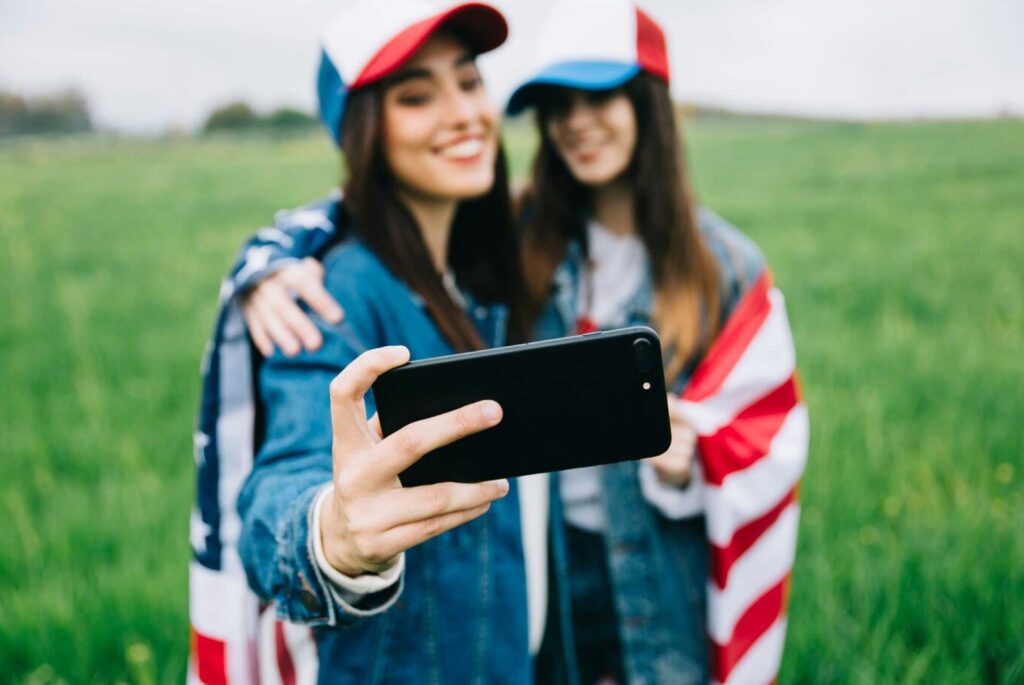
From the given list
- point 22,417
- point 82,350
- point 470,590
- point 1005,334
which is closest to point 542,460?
point 470,590

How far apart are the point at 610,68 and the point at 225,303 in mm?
849

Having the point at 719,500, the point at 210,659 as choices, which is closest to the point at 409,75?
the point at 719,500

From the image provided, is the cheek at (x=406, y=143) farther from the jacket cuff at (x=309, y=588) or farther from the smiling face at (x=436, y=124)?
the jacket cuff at (x=309, y=588)

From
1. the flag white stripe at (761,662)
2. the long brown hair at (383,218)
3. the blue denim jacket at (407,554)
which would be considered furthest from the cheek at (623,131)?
the flag white stripe at (761,662)

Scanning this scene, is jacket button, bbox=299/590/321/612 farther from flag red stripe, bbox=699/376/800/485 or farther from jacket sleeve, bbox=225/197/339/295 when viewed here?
flag red stripe, bbox=699/376/800/485

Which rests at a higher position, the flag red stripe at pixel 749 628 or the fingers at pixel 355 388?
the fingers at pixel 355 388

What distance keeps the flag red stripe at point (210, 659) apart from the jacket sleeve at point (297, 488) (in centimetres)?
39

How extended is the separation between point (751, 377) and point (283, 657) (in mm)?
924

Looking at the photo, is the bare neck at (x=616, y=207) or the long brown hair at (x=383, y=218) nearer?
the long brown hair at (x=383, y=218)

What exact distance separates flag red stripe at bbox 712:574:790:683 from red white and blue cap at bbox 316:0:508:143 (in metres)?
1.12

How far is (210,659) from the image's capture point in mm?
1303

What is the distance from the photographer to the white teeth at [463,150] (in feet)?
4.47

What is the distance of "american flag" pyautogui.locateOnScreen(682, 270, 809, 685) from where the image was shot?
56.0 inches

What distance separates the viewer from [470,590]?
118 cm
